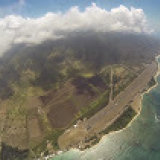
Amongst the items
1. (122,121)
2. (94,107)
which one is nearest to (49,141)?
(122,121)

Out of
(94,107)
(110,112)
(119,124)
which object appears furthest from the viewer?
(94,107)

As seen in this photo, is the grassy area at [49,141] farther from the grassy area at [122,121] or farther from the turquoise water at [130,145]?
the grassy area at [122,121]

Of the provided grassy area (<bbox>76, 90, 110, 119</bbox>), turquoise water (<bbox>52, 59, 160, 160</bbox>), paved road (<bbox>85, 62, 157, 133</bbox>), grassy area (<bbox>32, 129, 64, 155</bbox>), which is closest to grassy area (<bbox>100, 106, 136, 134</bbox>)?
turquoise water (<bbox>52, 59, 160, 160</bbox>)

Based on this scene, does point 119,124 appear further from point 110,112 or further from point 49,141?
point 49,141

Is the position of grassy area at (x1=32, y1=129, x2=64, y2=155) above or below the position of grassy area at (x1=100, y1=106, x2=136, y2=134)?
below

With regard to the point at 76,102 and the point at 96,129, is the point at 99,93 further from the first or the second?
the point at 96,129

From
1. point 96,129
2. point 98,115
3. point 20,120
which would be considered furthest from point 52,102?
point 96,129

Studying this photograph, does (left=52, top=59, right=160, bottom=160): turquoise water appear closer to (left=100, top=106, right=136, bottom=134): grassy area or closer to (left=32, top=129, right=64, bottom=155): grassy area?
(left=100, top=106, right=136, bottom=134): grassy area

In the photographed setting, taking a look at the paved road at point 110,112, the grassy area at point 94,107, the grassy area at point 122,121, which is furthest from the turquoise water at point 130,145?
the grassy area at point 94,107

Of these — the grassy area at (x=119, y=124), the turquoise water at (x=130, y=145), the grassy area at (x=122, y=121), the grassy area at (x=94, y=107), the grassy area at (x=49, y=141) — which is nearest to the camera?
the turquoise water at (x=130, y=145)
